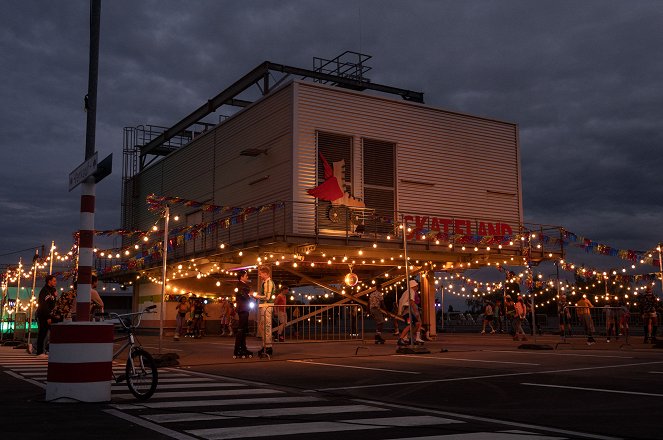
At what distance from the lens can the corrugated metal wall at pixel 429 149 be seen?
26172 mm

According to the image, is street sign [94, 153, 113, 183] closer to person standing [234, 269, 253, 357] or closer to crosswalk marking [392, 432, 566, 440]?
crosswalk marking [392, 432, 566, 440]

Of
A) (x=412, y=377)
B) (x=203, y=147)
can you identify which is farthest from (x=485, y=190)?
(x=412, y=377)

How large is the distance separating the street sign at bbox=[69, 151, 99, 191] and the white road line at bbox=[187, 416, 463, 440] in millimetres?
3951

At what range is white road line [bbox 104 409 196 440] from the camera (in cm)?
562

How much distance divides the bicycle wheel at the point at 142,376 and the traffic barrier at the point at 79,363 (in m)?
0.29

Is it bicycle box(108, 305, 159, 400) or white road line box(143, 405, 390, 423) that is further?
bicycle box(108, 305, 159, 400)

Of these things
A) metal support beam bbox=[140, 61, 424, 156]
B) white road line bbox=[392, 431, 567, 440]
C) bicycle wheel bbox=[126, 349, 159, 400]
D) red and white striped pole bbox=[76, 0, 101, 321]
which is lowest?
white road line bbox=[392, 431, 567, 440]

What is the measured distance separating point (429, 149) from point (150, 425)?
24.3m

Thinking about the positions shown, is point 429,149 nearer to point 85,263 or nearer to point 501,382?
point 501,382

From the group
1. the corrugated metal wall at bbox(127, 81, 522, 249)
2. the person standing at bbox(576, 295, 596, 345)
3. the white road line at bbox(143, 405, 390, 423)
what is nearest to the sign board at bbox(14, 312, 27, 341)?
the corrugated metal wall at bbox(127, 81, 522, 249)

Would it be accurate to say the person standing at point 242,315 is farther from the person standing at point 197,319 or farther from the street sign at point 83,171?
the person standing at point 197,319

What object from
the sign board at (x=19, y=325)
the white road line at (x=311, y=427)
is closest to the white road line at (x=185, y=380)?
the white road line at (x=311, y=427)

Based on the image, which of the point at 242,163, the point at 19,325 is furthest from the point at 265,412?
the point at 19,325

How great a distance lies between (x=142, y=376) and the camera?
315 inches
